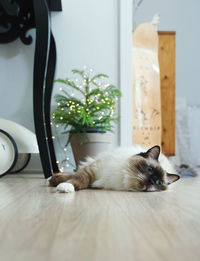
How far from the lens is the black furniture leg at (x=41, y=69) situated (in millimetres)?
1320

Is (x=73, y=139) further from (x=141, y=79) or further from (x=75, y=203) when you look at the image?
(x=141, y=79)

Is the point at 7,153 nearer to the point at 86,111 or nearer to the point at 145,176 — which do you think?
the point at 86,111

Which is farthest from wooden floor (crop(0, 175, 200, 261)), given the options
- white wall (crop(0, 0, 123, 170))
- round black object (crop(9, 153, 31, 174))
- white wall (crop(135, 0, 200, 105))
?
white wall (crop(135, 0, 200, 105))

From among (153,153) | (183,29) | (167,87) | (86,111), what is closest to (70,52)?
(86,111)

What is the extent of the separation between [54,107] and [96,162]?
815 millimetres

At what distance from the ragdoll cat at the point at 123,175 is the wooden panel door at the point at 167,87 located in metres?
1.99

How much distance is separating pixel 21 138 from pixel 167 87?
1.99 metres

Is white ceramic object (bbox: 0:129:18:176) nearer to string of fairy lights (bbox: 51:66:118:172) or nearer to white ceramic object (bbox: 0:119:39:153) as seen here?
white ceramic object (bbox: 0:119:39:153)

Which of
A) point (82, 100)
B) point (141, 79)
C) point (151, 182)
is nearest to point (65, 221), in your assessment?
point (151, 182)

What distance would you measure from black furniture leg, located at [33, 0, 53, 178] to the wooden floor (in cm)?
54

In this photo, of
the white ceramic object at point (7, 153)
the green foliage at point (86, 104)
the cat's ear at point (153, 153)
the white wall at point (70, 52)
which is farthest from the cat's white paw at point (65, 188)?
the white wall at point (70, 52)

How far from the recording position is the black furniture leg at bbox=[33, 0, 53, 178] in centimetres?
132

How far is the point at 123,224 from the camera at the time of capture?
550mm

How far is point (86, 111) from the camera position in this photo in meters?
1.68
